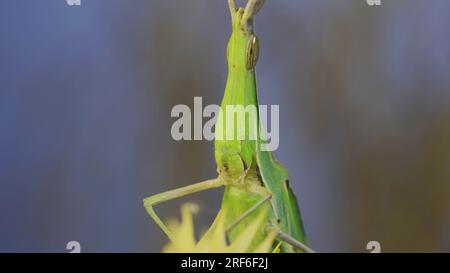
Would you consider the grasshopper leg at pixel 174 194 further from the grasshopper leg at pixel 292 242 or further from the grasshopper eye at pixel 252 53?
the grasshopper eye at pixel 252 53

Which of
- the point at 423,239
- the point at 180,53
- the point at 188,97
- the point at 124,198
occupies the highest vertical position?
the point at 180,53

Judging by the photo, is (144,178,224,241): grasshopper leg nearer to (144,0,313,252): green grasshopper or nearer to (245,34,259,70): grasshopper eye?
(144,0,313,252): green grasshopper

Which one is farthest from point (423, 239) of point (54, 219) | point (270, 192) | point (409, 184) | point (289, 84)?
point (54, 219)

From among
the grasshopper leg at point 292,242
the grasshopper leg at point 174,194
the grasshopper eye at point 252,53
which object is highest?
the grasshopper eye at point 252,53

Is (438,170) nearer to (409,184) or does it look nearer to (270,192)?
(409,184)

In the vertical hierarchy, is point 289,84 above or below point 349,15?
below

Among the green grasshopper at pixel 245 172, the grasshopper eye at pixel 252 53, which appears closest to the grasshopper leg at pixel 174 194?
the green grasshopper at pixel 245 172

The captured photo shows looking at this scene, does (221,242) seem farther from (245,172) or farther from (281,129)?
(281,129)
